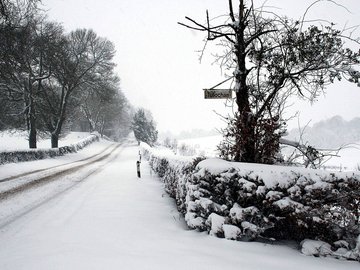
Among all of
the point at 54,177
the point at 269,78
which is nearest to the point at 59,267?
the point at 269,78

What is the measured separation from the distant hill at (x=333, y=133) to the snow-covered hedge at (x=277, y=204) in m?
79.2

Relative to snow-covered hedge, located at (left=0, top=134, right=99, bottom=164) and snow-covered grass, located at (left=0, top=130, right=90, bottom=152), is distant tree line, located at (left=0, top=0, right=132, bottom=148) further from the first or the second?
snow-covered grass, located at (left=0, top=130, right=90, bottom=152)

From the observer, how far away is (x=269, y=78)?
6.50 meters

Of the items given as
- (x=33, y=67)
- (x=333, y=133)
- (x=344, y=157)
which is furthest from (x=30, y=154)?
(x=333, y=133)

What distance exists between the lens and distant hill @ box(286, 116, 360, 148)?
264ft

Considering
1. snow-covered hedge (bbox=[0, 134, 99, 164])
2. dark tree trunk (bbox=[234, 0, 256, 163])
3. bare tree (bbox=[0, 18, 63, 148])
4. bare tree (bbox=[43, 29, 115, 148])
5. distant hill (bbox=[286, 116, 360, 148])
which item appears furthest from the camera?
distant hill (bbox=[286, 116, 360, 148])

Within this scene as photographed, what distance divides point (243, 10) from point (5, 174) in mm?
12626

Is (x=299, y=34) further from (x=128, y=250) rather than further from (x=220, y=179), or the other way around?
(x=128, y=250)

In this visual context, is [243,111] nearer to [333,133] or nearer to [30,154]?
[30,154]

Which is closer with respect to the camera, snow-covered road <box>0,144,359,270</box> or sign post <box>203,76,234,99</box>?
snow-covered road <box>0,144,359,270</box>

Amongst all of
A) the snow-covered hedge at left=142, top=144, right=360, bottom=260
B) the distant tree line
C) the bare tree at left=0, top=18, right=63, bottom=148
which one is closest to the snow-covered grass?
the distant tree line

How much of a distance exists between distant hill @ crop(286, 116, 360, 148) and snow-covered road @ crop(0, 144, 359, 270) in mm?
78763

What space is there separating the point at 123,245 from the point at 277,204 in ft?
8.29

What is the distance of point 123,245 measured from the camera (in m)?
4.58
